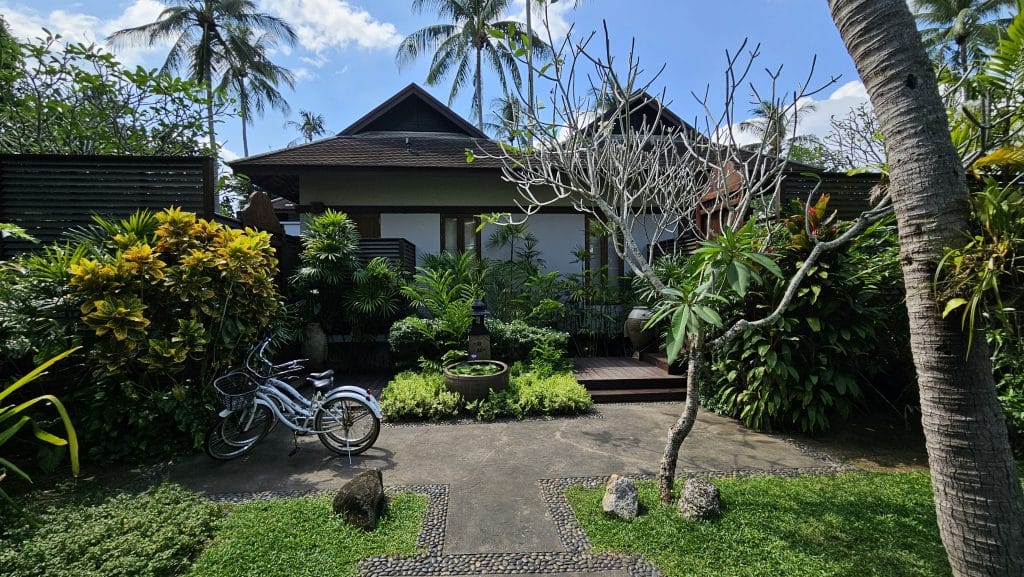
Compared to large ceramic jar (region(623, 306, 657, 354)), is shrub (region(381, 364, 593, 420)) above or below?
below

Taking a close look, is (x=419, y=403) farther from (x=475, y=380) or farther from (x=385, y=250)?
(x=385, y=250)

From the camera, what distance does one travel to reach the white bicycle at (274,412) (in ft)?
13.0

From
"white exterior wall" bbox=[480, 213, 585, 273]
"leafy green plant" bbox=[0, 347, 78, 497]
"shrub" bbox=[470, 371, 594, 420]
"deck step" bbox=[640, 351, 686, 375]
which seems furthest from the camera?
"white exterior wall" bbox=[480, 213, 585, 273]

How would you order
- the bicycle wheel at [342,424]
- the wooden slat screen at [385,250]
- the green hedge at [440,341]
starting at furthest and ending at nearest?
the wooden slat screen at [385,250] < the green hedge at [440,341] < the bicycle wheel at [342,424]

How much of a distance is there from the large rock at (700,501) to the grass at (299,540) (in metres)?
1.81

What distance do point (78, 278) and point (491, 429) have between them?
4.19 m

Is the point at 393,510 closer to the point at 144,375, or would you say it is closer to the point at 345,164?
the point at 144,375

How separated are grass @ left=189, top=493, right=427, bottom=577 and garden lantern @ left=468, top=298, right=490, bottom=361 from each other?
3.30 metres

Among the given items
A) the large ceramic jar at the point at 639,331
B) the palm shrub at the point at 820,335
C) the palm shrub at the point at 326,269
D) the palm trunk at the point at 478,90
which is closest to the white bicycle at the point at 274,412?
the palm shrub at the point at 326,269

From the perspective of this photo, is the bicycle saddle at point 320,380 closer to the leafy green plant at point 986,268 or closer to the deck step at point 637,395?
the deck step at point 637,395

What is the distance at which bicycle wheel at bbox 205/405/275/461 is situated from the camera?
12.9 ft

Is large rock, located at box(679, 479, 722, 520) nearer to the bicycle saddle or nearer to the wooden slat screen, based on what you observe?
the bicycle saddle

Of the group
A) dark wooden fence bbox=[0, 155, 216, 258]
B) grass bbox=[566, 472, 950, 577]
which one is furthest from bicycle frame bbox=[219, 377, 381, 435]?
dark wooden fence bbox=[0, 155, 216, 258]

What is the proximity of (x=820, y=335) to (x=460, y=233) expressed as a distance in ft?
23.3
